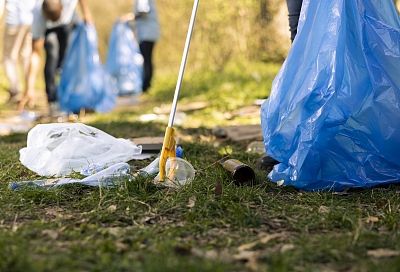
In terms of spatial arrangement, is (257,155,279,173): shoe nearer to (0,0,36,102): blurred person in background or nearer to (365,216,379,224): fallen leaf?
(365,216,379,224): fallen leaf

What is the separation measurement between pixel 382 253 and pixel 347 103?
943mm

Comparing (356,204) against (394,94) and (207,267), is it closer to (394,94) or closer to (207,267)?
(394,94)

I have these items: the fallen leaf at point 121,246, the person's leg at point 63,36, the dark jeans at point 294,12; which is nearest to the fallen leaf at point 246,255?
the fallen leaf at point 121,246

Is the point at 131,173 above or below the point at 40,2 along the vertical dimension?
below

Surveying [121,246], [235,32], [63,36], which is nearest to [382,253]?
[121,246]

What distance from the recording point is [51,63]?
21.4 feet

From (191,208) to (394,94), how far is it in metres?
1.04

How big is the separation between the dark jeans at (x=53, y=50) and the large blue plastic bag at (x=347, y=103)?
405 centimetres

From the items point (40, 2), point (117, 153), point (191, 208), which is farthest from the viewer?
point (40, 2)

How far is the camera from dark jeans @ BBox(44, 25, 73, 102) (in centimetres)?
647

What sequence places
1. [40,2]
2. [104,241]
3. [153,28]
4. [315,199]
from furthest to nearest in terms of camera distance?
[153,28] → [40,2] → [315,199] → [104,241]

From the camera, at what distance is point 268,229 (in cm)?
223

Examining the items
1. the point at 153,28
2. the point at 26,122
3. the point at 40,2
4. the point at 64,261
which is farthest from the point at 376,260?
the point at 153,28

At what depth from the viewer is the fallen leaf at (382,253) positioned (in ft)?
6.26
